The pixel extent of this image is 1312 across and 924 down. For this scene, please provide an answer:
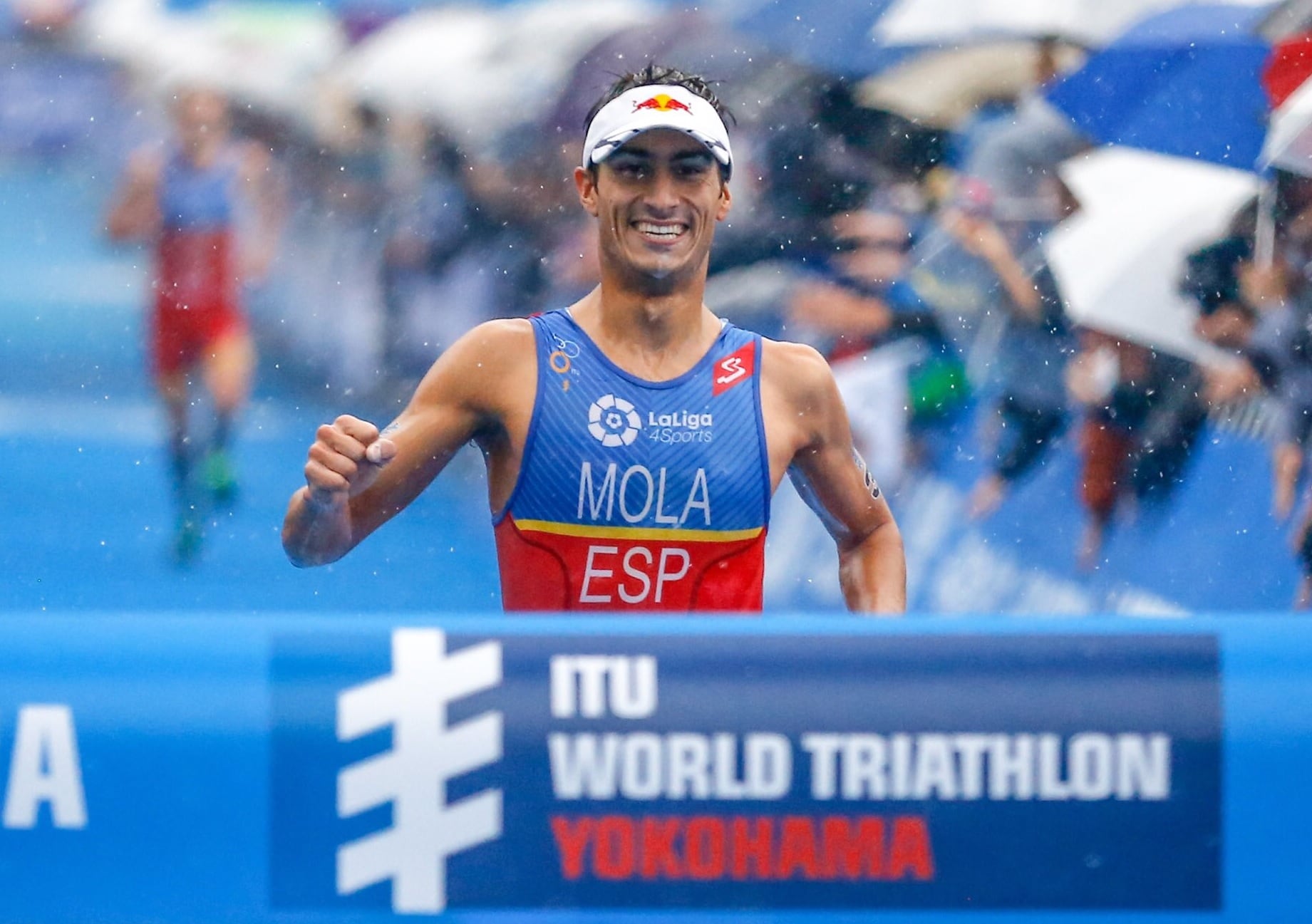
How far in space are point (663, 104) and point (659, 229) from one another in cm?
19

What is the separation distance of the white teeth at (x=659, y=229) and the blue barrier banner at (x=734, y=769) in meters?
0.98

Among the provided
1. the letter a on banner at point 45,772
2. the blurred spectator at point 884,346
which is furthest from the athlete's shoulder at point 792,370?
the blurred spectator at point 884,346

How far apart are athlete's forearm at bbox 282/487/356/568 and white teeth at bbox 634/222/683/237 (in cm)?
64

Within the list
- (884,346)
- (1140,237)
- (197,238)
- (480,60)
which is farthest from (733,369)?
(197,238)

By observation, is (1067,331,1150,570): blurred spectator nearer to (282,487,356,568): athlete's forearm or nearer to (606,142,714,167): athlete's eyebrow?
(606,142,714,167): athlete's eyebrow

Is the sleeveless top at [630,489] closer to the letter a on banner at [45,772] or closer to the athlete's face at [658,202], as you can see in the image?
the athlete's face at [658,202]

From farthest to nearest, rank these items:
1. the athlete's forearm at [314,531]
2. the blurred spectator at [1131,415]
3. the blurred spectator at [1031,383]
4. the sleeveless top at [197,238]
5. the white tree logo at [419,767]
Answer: the sleeveless top at [197,238], the blurred spectator at [1031,383], the blurred spectator at [1131,415], the athlete's forearm at [314,531], the white tree logo at [419,767]

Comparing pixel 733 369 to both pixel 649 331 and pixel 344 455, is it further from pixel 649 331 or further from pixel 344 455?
pixel 344 455

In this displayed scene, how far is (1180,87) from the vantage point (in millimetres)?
6363

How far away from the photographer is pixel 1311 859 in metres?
1.87

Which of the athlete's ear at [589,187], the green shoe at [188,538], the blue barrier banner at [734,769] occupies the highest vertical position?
Answer: the athlete's ear at [589,187]

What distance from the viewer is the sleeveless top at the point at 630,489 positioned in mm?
2691

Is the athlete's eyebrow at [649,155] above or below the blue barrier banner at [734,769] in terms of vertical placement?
above

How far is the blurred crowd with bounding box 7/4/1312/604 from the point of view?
604 centimetres
